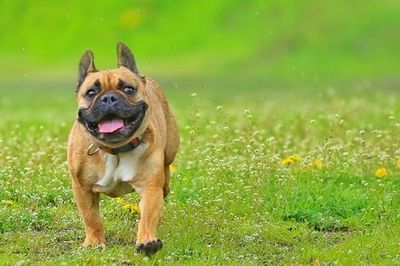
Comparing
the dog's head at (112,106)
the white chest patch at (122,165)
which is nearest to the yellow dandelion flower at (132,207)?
the white chest patch at (122,165)

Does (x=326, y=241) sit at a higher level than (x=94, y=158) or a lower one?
lower

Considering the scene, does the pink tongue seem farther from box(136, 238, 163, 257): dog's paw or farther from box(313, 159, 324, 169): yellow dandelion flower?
box(313, 159, 324, 169): yellow dandelion flower

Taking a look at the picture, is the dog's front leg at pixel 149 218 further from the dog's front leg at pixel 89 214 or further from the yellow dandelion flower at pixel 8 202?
the yellow dandelion flower at pixel 8 202

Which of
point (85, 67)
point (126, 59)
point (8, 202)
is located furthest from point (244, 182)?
point (85, 67)

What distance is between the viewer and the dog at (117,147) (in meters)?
8.59

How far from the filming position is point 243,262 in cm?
865

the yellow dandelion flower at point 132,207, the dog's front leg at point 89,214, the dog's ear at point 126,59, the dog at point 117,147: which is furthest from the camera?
the yellow dandelion flower at point 132,207

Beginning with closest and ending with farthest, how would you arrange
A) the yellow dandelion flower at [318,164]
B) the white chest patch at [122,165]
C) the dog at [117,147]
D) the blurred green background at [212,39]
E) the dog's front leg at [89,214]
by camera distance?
the dog at [117,147] → the white chest patch at [122,165] → the dog's front leg at [89,214] → the yellow dandelion flower at [318,164] → the blurred green background at [212,39]

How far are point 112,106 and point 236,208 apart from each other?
2.50 metres

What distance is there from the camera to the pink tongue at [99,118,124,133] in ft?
28.2

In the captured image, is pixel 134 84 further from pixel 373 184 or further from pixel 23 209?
pixel 373 184

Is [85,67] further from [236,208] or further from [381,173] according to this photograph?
[381,173]

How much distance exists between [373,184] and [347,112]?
8209 mm

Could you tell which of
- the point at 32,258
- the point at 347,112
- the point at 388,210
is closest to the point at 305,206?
the point at 388,210
